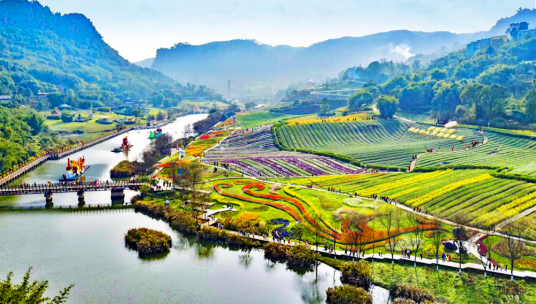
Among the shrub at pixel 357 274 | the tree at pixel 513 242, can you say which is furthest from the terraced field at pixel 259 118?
the shrub at pixel 357 274

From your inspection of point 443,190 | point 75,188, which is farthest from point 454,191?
point 75,188

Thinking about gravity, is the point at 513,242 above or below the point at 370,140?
below

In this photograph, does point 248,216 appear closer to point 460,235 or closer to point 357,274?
point 357,274

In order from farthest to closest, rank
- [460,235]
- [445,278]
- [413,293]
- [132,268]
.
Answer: [132,268]
[460,235]
[445,278]
[413,293]

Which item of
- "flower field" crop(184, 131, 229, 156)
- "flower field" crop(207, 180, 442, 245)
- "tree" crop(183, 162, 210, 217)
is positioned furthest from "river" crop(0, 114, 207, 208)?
"flower field" crop(207, 180, 442, 245)

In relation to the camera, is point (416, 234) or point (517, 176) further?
point (517, 176)

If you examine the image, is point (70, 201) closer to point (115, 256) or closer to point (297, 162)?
point (115, 256)

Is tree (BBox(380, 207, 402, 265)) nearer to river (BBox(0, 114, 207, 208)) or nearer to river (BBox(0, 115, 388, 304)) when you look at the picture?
river (BBox(0, 115, 388, 304))

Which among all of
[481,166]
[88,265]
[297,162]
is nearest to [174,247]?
[88,265]

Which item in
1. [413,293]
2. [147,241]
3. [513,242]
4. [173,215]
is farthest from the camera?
[173,215]
